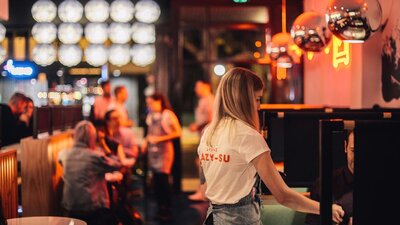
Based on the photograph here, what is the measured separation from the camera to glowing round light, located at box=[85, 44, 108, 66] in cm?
1262

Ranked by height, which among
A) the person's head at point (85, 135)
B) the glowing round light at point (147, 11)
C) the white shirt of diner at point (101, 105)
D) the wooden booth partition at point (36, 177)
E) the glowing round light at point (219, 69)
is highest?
the glowing round light at point (147, 11)

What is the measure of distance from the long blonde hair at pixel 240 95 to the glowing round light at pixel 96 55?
9.58m

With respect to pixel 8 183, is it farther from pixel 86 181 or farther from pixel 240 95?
pixel 240 95

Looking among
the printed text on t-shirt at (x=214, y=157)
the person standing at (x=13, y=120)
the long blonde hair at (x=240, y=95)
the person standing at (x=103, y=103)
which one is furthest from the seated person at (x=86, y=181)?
the person standing at (x=103, y=103)

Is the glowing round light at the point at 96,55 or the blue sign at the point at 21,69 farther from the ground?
the glowing round light at the point at 96,55

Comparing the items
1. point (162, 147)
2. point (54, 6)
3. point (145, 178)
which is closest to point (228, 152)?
point (162, 147)

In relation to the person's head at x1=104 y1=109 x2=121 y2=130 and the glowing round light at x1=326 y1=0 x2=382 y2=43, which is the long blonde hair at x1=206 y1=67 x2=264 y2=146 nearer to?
the glowing round light at x1=326 y1=0 x2=382 y2=43

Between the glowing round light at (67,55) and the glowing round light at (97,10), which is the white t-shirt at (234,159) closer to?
the glowing round light at (97,10)

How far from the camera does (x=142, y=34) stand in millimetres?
12086

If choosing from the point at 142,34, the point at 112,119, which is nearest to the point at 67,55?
the point at 142,34

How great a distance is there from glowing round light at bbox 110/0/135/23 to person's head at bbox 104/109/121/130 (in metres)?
3.98

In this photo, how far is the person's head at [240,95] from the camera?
10.7 ft

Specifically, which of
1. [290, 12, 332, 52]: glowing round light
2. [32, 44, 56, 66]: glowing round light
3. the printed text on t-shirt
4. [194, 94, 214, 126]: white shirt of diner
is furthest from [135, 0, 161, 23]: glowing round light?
the printed text on t-shirt

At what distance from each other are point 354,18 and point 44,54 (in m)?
8.95
